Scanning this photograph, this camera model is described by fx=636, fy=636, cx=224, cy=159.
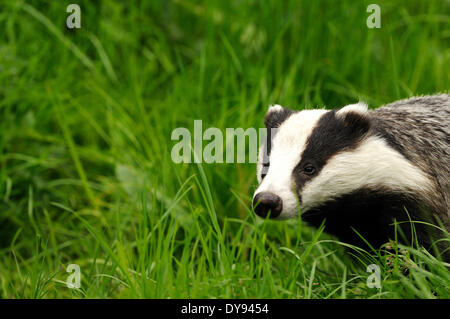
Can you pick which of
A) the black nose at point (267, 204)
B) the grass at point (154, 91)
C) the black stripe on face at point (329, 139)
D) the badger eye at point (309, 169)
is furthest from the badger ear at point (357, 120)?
the grass at point (154, 91)

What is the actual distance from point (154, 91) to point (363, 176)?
294 cm

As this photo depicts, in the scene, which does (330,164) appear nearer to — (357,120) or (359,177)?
(359,177)

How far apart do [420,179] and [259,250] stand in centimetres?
86

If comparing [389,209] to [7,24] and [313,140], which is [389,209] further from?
[7,24]

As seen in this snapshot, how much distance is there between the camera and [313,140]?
126 inches

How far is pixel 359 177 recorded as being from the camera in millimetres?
3152

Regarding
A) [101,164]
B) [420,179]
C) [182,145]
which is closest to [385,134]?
[420,179]

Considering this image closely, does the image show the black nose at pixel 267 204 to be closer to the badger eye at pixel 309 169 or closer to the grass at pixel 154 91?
the badger eye at pixel 309 169

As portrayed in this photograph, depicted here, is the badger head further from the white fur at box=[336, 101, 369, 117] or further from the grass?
the grass

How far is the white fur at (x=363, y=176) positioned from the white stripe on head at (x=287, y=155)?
0.40 ft

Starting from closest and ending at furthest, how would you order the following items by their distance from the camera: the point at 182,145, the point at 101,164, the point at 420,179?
the point at 420,179
the point at 182,145
the point at 101,164

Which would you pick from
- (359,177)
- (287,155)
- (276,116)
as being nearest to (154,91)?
(276,116)

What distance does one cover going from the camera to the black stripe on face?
314 centimetres
